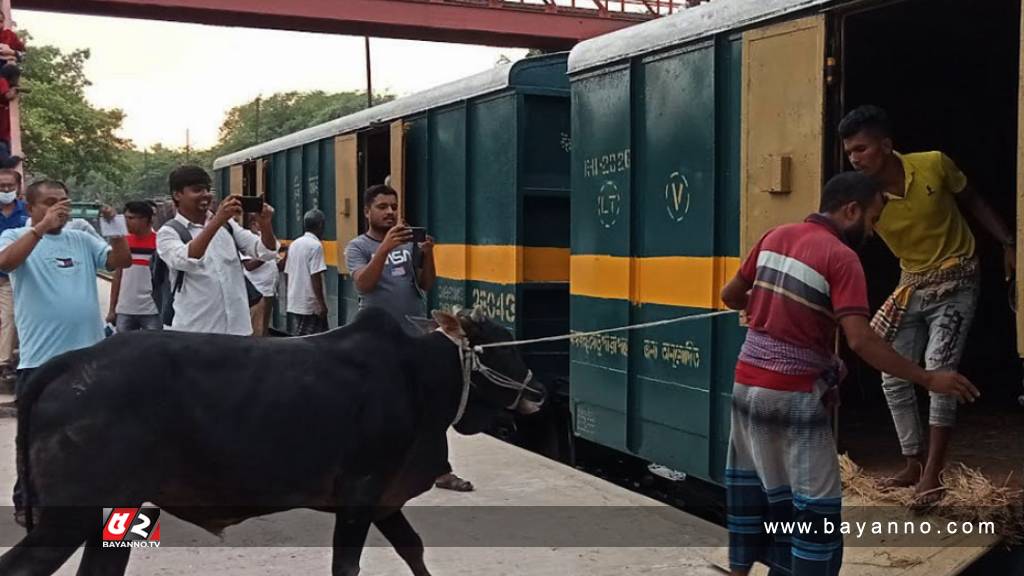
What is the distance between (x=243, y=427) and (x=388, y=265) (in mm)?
2185

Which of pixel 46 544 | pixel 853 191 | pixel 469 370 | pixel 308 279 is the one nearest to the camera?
pixel 46 544

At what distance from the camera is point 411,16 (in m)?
21.2

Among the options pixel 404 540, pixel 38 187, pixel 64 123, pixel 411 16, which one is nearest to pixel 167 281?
pixel 38 187

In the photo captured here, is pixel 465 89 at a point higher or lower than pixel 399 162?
higher

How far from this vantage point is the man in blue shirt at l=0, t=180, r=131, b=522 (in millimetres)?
4805

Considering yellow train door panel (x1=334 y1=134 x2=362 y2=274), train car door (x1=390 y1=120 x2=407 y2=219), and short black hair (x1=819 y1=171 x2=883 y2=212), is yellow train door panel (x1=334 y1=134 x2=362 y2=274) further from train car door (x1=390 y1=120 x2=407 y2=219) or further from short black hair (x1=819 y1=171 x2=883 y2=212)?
short black hair (x1=819 y1=171 x2=883 y2=212)

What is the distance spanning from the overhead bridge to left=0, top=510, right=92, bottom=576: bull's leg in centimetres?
1745

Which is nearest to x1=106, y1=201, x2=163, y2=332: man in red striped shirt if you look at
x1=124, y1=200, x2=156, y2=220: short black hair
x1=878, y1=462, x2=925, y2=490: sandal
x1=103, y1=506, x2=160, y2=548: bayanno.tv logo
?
x1=124, y1=200, x2=156, y2=220: short black hair

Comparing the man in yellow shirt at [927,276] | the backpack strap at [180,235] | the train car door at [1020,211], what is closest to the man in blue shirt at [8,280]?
the backpack strap at [180,235]

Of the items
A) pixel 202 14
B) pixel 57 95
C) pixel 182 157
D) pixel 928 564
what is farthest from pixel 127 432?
pixel 182 157

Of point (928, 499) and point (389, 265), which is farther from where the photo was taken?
point (389, 265)

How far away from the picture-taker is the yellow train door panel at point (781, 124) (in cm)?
468

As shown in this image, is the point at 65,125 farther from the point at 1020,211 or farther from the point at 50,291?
the point at 1020,211

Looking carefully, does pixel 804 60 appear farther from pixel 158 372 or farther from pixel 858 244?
pixel 158 372
